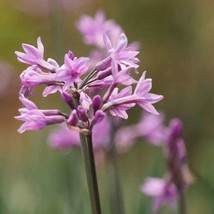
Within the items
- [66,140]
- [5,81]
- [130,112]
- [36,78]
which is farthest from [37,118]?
[130,112]

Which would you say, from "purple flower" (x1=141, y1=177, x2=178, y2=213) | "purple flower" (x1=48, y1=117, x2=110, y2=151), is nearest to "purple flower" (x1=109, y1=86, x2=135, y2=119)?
"purple flower" (x1=141, y1=177, x2=178, y2=213)

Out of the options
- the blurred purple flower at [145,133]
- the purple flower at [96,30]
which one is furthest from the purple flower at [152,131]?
the purple flower at [96,30]

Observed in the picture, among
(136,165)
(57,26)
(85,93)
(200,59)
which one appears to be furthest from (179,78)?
(85,93)

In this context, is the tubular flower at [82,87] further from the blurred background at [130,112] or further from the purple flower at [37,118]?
the blurred background at [130,112]

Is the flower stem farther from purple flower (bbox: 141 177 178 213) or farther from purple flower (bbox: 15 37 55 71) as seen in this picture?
purple flower (bbox: 141 177 178 213)

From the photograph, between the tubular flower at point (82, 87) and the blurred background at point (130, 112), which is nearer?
the tubular flower at point (82, 87)

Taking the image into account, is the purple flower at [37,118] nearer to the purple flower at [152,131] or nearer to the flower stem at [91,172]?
the flower stem at [91,172]

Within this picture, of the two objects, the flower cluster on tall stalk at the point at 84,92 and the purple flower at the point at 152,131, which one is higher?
the flower cluster on tall stalk at the point at 84,92

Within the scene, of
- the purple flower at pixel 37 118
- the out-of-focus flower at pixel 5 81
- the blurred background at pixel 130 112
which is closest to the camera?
the purple flower at pixel 37 118

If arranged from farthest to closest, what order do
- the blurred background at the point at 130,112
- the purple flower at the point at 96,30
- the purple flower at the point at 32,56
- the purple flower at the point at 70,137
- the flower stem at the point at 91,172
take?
the blurred background at the point at 130,112
the purple flower at the point at 70,137
the purple flower at the point at 96,30
the purple flower at the point at 32,56
the flower stem at the point at 91,172

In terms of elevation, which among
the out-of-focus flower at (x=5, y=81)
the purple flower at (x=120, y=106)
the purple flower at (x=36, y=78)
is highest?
the out-of-focus flower at (x=5, y=81)
